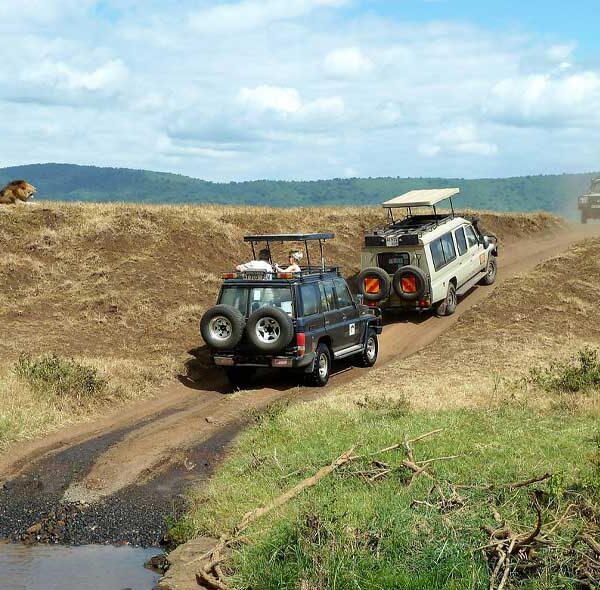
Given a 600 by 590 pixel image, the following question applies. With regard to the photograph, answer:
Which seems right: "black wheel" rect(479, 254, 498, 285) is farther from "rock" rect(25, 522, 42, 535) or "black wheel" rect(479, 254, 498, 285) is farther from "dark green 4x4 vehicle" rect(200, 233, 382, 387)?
"rock" rect(25, 522, 42, 535)

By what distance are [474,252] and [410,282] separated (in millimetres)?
3941

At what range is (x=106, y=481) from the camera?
36.0 feet

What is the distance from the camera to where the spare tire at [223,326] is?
1578 centimetres

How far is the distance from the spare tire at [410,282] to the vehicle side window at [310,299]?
530 centimetres

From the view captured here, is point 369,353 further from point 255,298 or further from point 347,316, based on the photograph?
point 255,298

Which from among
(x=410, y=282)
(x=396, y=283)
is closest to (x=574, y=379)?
(x=410, y=282)

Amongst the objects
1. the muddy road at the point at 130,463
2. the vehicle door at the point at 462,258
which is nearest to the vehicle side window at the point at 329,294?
the muddy road at the point at 130,463

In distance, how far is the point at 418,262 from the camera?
21.7 m

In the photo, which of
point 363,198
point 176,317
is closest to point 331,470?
point 176,317

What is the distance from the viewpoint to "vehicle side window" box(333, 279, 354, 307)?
17406 mm

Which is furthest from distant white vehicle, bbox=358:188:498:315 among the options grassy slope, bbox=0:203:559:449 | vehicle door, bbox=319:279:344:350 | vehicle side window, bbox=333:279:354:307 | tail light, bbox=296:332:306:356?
tail light, bbox=296:332:306:356

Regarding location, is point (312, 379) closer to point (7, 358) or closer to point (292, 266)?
point (292, 266)

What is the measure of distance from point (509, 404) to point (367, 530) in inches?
230

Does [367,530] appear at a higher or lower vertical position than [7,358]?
lower
